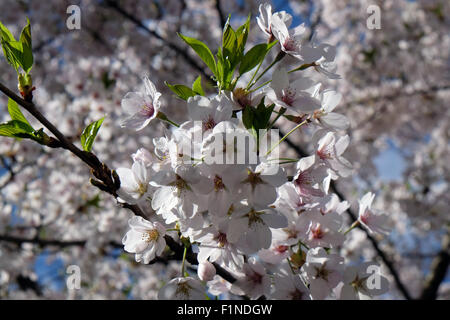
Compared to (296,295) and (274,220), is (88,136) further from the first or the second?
(296,295)

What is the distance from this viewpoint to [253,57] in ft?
3.66

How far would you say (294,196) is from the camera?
1140 millimetres

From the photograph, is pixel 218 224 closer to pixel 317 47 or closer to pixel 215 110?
pixel 215 110

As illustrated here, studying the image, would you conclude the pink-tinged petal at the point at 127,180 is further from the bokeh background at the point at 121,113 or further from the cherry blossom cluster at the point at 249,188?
the bokeh background at the point at 121,113

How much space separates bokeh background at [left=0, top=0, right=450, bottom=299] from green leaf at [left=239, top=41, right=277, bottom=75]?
74.7 inches

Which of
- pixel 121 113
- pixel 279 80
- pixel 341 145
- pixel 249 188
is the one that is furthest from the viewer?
pixel 121 113

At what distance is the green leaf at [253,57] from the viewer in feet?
3.64


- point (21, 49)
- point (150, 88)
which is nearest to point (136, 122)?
point (150, 88)

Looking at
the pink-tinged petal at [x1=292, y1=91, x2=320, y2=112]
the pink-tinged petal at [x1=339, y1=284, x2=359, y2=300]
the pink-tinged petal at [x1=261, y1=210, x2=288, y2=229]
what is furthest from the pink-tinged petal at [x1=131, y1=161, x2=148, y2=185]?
→ the pink-tinged petal at [x1=339, y1=284, x2=359, y2=300]

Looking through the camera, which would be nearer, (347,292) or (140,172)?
Answer: (140,172)

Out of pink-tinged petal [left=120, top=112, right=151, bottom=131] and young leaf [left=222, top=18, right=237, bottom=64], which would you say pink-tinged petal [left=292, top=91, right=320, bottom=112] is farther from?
pink-tinged petal [left=120, top=112, right=151, bottom=131]

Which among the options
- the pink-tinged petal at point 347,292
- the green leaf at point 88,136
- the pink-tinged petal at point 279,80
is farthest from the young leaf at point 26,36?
the pink-tinged petal at point 347,292

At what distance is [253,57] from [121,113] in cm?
295
